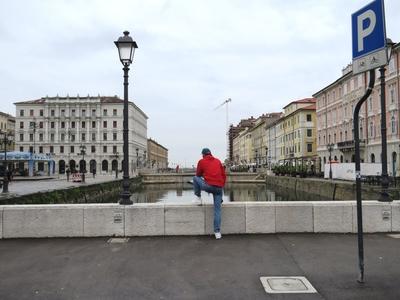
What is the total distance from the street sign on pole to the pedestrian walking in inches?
139

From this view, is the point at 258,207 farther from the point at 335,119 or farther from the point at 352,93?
the point at 335,119

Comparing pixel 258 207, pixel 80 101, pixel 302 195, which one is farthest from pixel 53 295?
pixel 80 101

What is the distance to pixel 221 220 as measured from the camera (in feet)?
25.0

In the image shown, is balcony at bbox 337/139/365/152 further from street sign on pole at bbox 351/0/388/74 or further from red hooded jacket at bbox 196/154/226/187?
street sign on pole at bbox 351/0/388/74

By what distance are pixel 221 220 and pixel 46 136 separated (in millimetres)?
111883

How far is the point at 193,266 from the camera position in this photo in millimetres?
5410

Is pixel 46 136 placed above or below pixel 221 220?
above

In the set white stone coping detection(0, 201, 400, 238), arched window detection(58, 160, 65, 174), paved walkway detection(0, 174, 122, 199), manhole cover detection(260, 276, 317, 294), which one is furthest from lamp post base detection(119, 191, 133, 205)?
arched window detection(58, 160, 65, 174)

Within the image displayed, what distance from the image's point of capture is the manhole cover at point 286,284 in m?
4.40

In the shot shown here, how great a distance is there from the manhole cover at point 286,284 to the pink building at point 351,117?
32.6 meters

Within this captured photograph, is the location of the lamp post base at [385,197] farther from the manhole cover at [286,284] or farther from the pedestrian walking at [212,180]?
the manhole cover at [286,284]

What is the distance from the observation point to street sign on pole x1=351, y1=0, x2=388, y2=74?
14.0 feet

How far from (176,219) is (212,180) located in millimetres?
1116

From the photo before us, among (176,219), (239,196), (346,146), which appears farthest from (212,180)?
(346,146)
